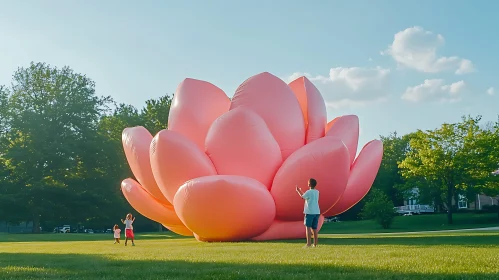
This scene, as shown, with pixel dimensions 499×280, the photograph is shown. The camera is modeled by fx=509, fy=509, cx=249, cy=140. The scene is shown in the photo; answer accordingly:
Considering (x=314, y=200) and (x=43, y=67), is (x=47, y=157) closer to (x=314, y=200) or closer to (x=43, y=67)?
(x=43, y=67)

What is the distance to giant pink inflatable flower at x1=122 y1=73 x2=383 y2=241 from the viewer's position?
14359 millimetres

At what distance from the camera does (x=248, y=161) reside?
1512 cm

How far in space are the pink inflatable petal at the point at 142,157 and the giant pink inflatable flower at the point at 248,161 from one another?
0.11ft

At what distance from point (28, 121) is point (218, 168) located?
113 ft

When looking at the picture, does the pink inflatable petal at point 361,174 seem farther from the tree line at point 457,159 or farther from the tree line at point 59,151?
the tree line at point 59,151

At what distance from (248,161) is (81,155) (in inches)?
1338

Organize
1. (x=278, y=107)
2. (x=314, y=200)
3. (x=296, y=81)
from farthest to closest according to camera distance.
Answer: (x=296, y=81)
(x=278, y=107)
(x=314, y=200)

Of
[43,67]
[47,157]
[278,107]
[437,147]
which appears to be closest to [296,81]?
[278,107]

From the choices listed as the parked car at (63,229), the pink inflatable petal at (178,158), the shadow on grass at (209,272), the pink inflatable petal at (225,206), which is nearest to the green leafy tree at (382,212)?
the pink inflatable petal at (225,206)

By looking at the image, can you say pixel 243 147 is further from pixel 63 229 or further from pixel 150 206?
pixel 63 229

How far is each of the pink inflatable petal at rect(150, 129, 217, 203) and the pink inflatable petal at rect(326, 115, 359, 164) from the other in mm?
4640

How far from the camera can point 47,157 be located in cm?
4347

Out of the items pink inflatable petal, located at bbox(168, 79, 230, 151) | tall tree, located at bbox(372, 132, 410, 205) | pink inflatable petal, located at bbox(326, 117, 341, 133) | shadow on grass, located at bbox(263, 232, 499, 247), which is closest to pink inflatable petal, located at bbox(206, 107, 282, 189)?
pink inflatable petal, located at bbox(168, 79, 230, 151)

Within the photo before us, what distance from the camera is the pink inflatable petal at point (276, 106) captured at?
16031 millimetres
